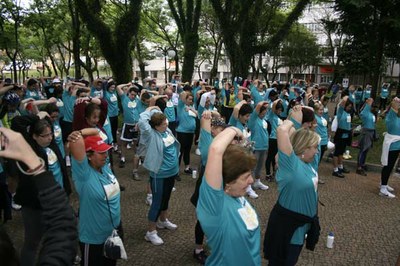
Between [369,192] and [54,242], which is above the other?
[54,242]

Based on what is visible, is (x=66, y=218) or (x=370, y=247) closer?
(x=66, y=218)

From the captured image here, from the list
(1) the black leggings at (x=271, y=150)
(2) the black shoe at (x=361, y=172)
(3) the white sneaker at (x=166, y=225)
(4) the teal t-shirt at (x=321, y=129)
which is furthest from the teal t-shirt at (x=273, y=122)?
(3) the white sneaker at (x=166, y=225)

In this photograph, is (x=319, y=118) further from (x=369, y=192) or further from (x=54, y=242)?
(x=54, y=242)

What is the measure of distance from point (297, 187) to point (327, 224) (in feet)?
10.3

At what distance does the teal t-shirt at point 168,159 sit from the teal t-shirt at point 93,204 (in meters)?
1.62

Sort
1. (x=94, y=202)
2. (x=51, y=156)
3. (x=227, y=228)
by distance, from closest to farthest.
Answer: (x=227, y=228)
(x=94, y=202)
(x=51, y=156)

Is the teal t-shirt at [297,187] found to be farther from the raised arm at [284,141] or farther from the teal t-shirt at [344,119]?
the teal t-shirt at [344,119]

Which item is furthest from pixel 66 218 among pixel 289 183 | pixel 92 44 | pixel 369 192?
pixel 92 44

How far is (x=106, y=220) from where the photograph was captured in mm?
3496

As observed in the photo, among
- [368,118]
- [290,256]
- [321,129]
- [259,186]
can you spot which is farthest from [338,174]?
[290,256]

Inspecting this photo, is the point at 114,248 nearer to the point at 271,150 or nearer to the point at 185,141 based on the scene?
the point at 185,141

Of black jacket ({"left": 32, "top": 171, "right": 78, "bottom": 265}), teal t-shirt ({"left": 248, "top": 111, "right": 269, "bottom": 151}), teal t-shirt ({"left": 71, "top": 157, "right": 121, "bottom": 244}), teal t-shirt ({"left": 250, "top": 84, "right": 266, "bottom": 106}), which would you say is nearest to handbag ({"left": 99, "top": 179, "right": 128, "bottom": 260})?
teal t-shirt ({"left": 71, "top": 157, "right": 121, "bottom": 244})

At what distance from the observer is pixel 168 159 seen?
524 centimetres

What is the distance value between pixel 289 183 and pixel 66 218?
249 centimetres
